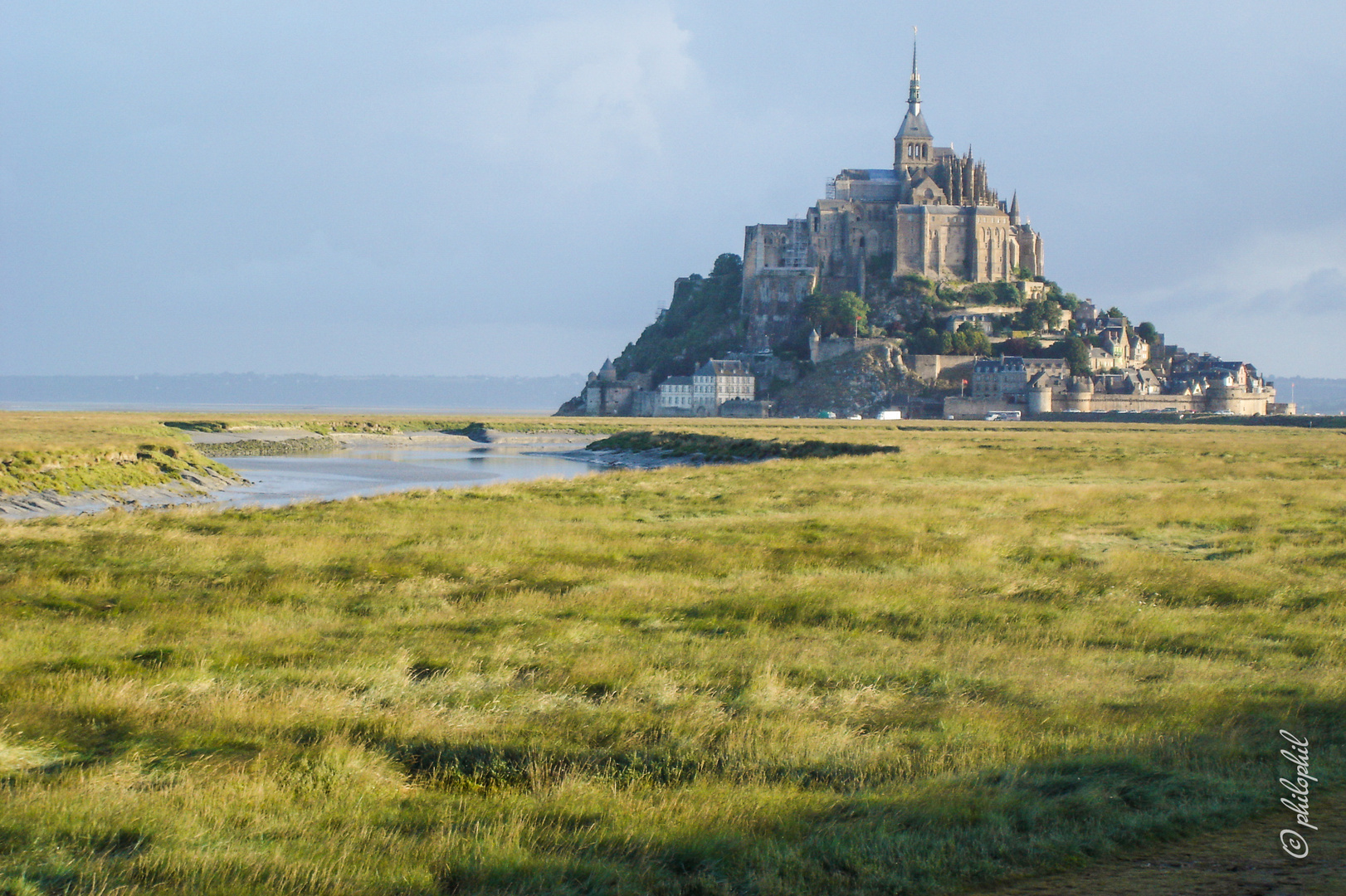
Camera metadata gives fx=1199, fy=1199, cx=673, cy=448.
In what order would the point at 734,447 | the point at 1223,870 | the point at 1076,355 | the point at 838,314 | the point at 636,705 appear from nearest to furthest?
1. the point at 1223,870
2. the point at 636,705
3. the point at 734,447
4. the point at 1076,355
5. the point at 838,314

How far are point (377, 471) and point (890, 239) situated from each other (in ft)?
362

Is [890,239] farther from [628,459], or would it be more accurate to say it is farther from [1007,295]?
[628,459]

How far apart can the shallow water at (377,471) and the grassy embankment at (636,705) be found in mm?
21919

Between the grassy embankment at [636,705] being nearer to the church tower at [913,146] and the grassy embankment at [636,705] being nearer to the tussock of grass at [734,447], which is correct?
the tussock of grass at [734,447]

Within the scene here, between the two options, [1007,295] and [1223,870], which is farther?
[1007,295]

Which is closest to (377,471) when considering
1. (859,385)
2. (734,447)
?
(734,447)

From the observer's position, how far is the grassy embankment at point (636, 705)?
761 centimetres

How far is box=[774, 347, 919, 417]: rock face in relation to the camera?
144m

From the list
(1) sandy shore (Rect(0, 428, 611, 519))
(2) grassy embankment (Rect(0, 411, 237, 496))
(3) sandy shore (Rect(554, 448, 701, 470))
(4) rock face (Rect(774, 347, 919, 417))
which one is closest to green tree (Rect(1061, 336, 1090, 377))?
(4) rock face (Rect(774, 347, 919, 417))

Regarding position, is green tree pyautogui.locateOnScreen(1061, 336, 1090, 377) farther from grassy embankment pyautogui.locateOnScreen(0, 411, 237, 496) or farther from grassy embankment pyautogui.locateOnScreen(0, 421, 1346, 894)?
grassy embankment pyautogui.locateOnScreen(0, 421, 1346, 894)

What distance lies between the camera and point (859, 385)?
473ft

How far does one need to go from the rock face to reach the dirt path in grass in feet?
447

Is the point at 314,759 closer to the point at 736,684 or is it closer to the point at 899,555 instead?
the point at 736,684

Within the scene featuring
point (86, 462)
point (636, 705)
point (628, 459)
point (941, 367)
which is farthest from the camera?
point (941, 367)
